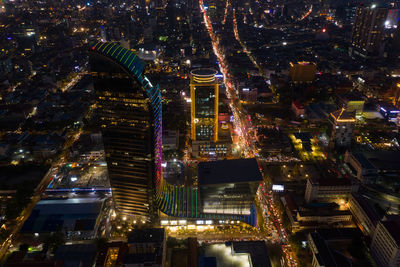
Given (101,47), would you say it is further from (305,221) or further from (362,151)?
(362,151)

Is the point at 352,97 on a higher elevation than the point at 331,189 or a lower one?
higher

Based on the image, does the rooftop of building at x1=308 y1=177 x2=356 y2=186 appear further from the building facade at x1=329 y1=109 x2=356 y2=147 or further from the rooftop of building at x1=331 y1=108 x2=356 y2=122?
the rooftop of building at x1=331 y1=108 x2=356 y2=122

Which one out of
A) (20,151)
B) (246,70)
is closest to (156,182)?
(20,151)

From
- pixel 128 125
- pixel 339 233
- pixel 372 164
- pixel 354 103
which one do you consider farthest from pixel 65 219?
pixel 354 103

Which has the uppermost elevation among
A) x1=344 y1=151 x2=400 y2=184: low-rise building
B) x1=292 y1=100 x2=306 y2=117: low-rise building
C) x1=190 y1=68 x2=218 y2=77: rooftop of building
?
x1=292 y1=100 x2=306 y2=117: low-rise building

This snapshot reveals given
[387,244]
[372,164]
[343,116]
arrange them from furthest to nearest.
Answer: [343,116], [372,164], [387,244]

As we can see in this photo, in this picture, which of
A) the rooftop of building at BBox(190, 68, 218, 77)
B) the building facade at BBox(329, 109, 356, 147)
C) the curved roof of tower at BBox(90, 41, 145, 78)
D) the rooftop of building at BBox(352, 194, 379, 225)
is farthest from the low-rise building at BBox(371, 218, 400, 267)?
the rooftop of building at BBox(190, 68, 218, 77)

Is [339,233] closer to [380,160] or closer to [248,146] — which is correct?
[380,160]
